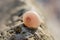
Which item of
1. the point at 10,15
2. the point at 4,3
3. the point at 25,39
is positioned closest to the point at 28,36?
the point at 25,39

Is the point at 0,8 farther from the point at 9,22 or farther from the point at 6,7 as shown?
the point at 9,22

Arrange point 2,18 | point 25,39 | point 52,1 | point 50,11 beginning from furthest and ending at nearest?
point 52,1 → point 50,11 → point 2,18 → point 25,39

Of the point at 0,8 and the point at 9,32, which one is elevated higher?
the point at 0,8

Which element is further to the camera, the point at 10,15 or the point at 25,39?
the point at 10,15

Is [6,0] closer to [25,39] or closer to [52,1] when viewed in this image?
[25,39]

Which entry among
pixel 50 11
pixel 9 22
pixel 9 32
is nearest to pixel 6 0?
A: pixel 9 22

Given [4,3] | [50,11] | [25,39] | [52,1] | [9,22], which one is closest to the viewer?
[25,39]

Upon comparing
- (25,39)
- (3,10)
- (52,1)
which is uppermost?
(52,1)

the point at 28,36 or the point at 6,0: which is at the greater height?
the point at 6,0

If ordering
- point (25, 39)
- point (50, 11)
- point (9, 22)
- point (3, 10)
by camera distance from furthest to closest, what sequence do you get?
point (50, 11), point (3, 10), point (9, 22), point (25, 39)
